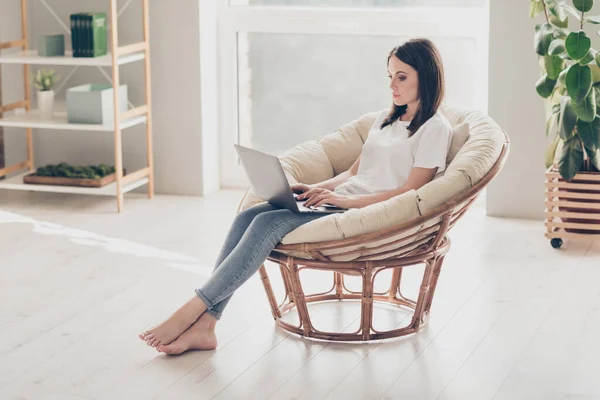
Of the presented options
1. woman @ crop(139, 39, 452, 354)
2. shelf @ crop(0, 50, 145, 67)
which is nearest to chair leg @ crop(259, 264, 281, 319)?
woman @ crop(139, 39, 452, 354)

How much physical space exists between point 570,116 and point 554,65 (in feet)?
0.81

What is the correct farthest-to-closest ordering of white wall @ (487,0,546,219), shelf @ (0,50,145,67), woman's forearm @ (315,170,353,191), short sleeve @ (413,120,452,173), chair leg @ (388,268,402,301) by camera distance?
shelf @ (0,50,145,67)
white wall @ (487,0,546,219)
chair leg @ (388,268,402,301)
woman's forearm @ (315,170,353,191)
short sleeve @ (413,120,452,173)

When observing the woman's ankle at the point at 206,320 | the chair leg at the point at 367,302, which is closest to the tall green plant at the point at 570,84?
the chair leg at the point at 367,302

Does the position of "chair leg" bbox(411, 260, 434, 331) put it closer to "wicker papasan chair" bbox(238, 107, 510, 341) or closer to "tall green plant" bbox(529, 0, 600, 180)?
"wicker papasan chair" bbox(238, 107, 510, 341)

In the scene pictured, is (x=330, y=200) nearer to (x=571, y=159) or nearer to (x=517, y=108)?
(x=571, y=159)

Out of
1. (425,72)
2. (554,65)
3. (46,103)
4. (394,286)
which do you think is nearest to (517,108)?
(554,65)

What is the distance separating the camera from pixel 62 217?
472 cm

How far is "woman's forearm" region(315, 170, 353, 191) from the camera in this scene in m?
3.35

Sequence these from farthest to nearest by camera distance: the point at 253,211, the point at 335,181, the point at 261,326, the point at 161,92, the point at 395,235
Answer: the point at 161,92, the point at 335,181, the point at 261,326, the point at 253,211, the point at 395,235

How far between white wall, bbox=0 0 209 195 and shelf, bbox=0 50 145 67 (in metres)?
0.20

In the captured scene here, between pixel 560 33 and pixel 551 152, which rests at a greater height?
pixel 560 33

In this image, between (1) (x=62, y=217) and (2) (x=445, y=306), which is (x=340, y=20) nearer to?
(1) (x=62, y=217)

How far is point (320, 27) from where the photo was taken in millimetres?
5059

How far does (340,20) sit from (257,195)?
2083 millimetres
